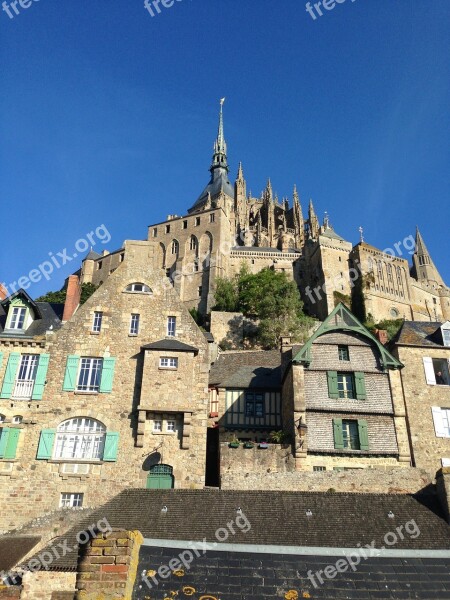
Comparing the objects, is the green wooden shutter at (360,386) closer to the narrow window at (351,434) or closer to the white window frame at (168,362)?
the narrow window at (351,434)

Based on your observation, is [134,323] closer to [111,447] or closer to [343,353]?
[111,447]

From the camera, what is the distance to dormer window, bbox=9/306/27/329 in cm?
2455

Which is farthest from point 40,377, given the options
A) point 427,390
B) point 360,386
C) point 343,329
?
point 427,390

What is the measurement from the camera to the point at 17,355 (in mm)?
23141

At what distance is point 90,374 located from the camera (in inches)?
914

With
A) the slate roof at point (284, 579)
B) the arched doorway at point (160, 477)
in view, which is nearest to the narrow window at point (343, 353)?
the arched doorway at point (160, 477)

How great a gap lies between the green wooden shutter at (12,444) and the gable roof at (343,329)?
12342 mm

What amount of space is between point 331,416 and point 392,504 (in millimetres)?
6879

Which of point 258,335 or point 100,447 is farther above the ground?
point 258,335

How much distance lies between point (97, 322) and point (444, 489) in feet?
52.0

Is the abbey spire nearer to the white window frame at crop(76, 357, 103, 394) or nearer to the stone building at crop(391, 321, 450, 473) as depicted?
the stone building at crop(391, 321, 450, 473)

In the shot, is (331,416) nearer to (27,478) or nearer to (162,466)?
(162,466)

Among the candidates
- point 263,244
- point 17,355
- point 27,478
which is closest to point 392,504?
point 27,478

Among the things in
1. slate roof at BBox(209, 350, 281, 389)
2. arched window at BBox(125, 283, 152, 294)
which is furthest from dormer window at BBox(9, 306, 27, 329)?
slate roof at BBox(209, 350, 281, 389)
